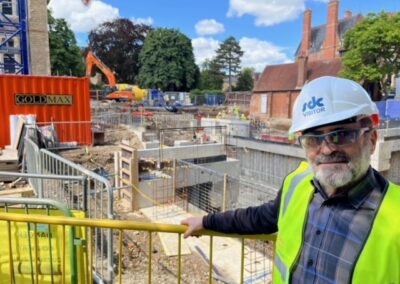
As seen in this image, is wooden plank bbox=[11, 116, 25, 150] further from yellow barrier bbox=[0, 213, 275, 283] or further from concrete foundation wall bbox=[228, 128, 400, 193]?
concrete foundation wall bbox=[228, 128, 400, 193]

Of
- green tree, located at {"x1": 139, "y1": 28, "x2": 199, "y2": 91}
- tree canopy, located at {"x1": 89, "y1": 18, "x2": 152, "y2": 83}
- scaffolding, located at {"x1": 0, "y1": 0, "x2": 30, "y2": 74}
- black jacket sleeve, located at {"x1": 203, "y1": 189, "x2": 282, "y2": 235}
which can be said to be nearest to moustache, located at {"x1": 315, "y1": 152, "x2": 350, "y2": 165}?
black jacket sleeve, located at {"x1": 203, "y1": 189, "x2": 282, "y2": 235}

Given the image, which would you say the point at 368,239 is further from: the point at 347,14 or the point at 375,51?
the point at 347,14

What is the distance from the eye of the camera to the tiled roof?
117ft

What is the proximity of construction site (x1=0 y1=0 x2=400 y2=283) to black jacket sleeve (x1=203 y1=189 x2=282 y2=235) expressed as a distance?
0.29ft

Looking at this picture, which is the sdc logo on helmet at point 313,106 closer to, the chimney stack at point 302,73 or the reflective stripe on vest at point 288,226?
the reflective stripe on vest at point 288,226

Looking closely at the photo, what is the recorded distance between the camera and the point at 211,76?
235 ft

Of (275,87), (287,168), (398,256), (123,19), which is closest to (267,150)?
(287,168)

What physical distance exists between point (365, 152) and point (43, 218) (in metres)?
2.05

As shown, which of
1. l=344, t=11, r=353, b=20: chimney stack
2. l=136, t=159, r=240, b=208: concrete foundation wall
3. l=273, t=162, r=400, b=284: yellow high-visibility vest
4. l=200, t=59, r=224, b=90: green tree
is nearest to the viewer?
l=273, t=162, r=400, b=284: yellow high-visibility vest

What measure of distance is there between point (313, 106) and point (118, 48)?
62.0 m

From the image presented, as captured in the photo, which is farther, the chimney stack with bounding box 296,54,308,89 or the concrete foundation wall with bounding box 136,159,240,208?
the chimney stack with bounding box 296,54,308,89

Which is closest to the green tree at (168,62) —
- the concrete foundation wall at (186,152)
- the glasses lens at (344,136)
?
the concrete foundation wall at (186,152)

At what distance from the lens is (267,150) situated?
668 inches

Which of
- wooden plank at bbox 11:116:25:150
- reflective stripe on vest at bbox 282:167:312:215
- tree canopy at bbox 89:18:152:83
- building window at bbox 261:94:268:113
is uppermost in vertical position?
tree canopy at bbox 89:18:152:83
